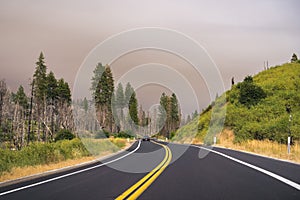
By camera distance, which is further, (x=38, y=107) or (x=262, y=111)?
(x=38, y=107)

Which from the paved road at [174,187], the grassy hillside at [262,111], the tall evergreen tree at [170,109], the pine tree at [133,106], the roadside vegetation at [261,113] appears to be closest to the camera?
the paved road at [174,187]

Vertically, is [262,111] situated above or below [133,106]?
below

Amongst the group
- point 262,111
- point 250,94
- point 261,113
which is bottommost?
point 261,113

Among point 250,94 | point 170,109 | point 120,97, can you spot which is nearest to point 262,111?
point 250,94

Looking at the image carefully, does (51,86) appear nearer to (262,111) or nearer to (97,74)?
(97,74)

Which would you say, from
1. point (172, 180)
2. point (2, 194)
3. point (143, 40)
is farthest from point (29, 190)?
point (143, 40)

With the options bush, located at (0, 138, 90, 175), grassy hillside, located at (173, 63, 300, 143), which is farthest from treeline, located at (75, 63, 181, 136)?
bush, located at (0, 138, 90, 175)

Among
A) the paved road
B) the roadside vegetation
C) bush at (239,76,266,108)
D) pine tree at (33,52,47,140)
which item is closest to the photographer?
the paved road

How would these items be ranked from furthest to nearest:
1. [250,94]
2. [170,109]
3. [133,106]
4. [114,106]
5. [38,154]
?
1. [170,109]
2. [133,106]
3. [114,106]
4. [250,94]
5. [38,154]

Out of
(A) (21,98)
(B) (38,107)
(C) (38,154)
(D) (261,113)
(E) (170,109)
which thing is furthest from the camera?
(E) (170,109)

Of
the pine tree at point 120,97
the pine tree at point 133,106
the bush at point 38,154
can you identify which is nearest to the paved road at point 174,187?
the bush at point 38,154

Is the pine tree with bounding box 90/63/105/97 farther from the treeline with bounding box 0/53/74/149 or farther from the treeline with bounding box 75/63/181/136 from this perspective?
the treeline with bounding box 0/53/74/149

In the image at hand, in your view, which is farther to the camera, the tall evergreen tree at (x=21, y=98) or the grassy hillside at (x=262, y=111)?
the tall evergreen tree at (x=21, y=98)

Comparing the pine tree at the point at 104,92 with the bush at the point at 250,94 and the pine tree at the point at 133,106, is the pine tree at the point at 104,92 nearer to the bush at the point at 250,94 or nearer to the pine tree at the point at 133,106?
the pine tree at the point at 133,106
